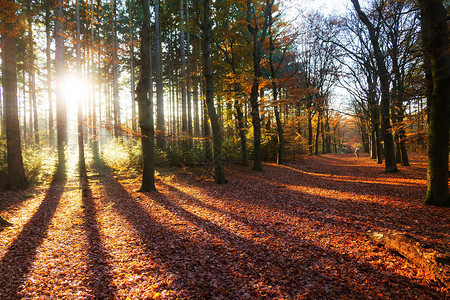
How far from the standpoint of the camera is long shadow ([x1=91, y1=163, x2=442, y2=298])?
2.80 meters

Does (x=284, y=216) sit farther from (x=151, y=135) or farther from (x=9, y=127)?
(x=9, y=127)

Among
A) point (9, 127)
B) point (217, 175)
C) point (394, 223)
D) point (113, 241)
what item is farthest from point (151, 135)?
point (394, 223)

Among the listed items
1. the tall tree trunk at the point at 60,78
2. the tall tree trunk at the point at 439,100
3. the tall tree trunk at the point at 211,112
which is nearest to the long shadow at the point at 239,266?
the tall tree trunk at the point at 439,100

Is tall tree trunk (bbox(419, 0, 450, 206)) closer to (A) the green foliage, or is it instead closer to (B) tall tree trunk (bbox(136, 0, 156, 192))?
(B) tall tree trunk (bbox(136, 0, 156, 192))

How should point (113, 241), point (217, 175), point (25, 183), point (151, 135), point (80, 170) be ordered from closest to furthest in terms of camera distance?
point (113, 241)
point (151, 135)
point (25, 183)
point (217, 175)
point (80, 170)

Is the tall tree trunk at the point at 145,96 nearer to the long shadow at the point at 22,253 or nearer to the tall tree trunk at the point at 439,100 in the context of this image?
the long shadow at the point at 22,253

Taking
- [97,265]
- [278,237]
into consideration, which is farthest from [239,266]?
[97,265]

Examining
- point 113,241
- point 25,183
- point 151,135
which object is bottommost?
point 113,241

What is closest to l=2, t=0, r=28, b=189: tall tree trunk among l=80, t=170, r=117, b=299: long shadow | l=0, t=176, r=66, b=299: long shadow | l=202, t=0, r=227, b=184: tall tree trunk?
l=0, t=176, r=66, b=299: long shadow

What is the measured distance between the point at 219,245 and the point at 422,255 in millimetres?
3135

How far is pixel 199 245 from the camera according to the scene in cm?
A: 407

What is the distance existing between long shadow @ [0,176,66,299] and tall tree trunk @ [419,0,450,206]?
8.55 meters

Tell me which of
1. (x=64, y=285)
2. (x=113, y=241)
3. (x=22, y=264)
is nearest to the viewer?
(x=64, y=285)

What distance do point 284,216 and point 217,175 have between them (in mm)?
4726
